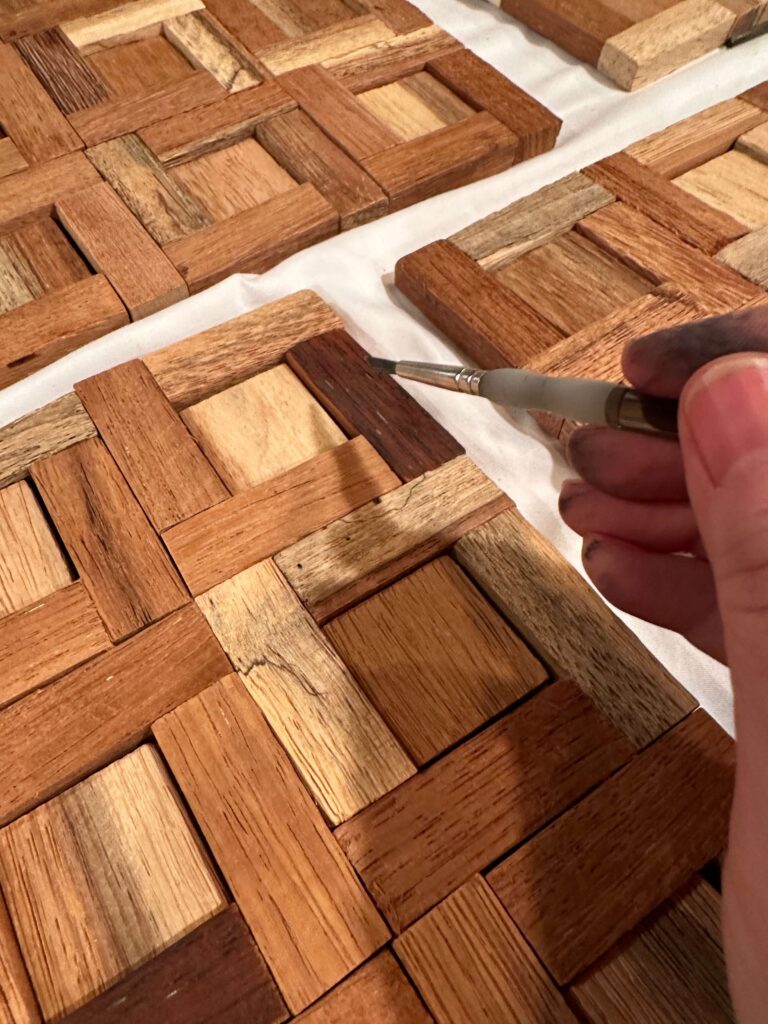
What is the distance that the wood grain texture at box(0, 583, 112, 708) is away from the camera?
51 centimetres

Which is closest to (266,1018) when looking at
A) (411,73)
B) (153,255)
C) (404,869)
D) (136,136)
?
(404,869)

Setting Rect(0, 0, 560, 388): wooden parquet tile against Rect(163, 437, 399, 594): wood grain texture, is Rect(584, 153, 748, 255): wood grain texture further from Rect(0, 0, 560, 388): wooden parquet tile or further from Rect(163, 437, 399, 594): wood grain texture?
Rect(163, 437, 399, 594): wood grain texture

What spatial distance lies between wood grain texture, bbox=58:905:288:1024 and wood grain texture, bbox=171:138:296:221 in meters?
0.62

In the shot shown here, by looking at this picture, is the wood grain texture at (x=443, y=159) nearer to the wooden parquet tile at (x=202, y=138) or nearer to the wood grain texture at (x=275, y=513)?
the wooden parquet tile at (x=202, y=138)

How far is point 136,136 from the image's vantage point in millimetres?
822

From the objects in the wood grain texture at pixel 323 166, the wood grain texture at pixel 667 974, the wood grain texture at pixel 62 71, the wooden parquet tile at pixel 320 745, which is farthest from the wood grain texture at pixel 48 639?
the wood grain texture at pixel 62 71

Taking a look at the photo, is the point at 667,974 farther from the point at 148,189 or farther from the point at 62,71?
the point at 62,71

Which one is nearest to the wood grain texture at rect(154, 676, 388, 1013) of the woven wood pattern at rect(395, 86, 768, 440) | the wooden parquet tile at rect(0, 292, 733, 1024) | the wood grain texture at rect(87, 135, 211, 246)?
the wooden parquet tile at rect(0, 292, 733, 1024)

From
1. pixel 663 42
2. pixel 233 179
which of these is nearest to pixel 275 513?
pixel 233 179

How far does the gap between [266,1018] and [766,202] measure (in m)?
0.80

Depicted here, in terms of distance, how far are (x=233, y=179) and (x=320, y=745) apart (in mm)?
583

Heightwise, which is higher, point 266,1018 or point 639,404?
point 639,404

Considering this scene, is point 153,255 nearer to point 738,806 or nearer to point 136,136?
point 136,136

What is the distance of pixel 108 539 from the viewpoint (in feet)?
1.85
